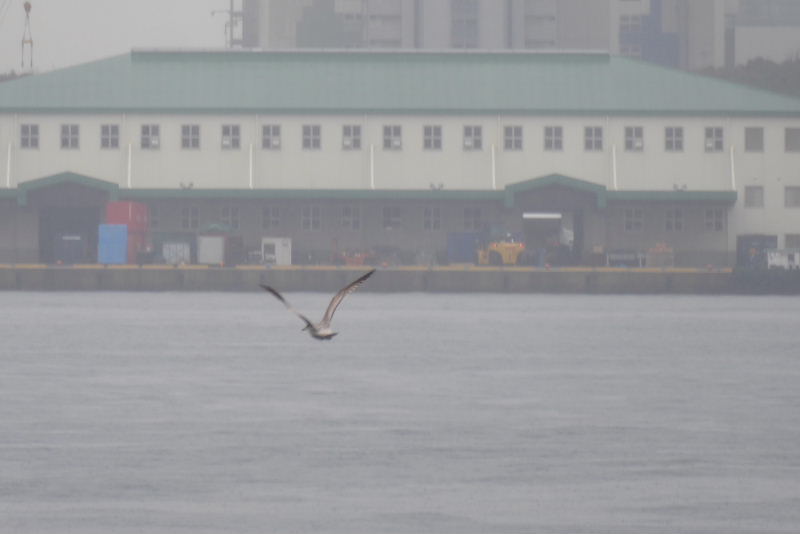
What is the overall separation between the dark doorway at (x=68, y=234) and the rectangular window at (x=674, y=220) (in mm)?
32056

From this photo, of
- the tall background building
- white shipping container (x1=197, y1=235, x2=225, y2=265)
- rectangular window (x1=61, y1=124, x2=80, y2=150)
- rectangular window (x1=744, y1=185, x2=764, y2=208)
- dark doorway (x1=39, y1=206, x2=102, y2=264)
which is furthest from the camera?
the tall background building

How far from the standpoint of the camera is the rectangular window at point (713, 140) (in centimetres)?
10806

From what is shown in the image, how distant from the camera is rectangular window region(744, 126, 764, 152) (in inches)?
4277

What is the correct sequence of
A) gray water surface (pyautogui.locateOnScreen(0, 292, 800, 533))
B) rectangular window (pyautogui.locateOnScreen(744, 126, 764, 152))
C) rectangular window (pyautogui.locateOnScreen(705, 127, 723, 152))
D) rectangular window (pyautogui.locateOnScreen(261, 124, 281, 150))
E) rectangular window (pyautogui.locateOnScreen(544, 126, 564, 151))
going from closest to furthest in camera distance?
gray water surface (pyautogui.locateOnScreen(0, 292, 800, 533)), rectangular window (pyautogui.locateOnScreen(261, 124, 281, 150)), rectangular window (pyautogui.locateOnScreen(544, 126, 564, 151)), rectangular window (pyautogui.locateOnScreen(705, 127, 723, 152)), rectangular window (pyautogui.locateOnScreen(744, 126, 764, 152))

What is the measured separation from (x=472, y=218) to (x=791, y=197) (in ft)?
60.3

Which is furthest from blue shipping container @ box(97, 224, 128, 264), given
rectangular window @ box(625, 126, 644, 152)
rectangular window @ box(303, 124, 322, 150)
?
rectangular window @ box(625, 126, 644, 152)

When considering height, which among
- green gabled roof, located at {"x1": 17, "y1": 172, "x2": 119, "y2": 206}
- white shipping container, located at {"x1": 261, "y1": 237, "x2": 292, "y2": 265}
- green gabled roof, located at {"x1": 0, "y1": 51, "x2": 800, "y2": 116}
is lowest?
white shipping container, located at {"x1": 261, "y1": 237, "x2": 292, "y2": 265}

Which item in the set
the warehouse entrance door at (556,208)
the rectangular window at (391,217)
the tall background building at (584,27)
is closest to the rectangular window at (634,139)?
the warehouse entrance door at (556,208)

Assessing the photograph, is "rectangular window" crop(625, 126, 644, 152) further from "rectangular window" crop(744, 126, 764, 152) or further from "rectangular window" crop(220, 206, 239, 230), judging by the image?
"rectangular window" crop(220, 206, 239, 230)

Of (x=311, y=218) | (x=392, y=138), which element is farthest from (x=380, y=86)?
(x=311, y=218)

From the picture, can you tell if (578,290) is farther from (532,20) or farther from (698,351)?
(532,20)

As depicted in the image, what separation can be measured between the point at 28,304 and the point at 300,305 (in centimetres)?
2193

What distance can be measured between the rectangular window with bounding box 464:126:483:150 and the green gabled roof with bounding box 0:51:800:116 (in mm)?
1112

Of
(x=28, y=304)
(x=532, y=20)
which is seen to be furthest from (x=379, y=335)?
(x=532, y=20)
